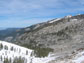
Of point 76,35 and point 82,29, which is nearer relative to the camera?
point 76,35

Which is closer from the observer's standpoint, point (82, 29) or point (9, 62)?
point (9, 62)

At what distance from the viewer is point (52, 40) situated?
13112 cm

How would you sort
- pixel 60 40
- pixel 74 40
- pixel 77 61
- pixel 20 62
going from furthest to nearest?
pixel 60 40 < pixel 74 40 < pixel 20 62 < pixel 77 61

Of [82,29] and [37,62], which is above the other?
[82,29]

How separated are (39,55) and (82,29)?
210ft

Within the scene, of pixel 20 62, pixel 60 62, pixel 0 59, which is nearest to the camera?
pixel 60 62

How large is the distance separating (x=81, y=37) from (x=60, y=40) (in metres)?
15.7

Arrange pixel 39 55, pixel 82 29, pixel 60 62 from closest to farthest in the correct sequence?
pixel 60 62 → pixel 39 55 → pixel 82 29

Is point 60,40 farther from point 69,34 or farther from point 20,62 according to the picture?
point 20,62

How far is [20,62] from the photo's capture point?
65000 millimetres

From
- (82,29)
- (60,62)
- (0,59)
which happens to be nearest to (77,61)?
(60,62)

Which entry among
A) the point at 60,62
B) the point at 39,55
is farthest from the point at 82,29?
the point at 60,62

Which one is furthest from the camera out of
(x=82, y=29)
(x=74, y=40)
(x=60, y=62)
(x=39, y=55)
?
(x=82, y=29)

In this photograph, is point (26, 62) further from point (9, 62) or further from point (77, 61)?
point (77, 61)
